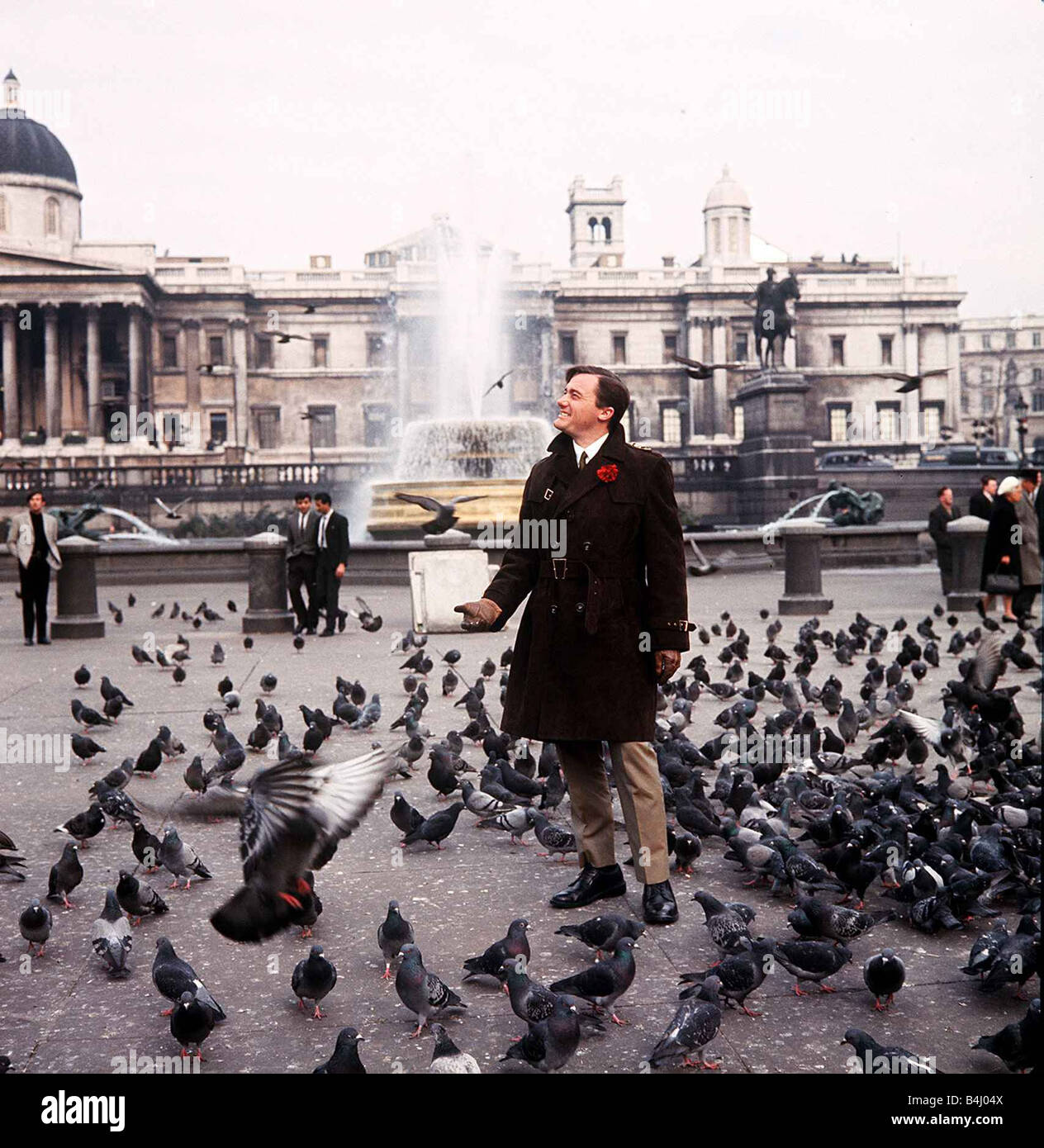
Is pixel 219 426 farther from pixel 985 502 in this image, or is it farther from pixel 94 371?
pixel 985 502

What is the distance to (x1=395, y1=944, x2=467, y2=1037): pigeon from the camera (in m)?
3.54

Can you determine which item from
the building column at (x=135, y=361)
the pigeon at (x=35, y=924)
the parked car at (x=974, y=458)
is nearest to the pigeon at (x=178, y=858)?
the pigeon at (x=35, y=924)

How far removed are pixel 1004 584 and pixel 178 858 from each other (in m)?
9.62

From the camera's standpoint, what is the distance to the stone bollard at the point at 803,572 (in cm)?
1536

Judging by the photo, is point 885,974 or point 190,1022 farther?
point 885,974

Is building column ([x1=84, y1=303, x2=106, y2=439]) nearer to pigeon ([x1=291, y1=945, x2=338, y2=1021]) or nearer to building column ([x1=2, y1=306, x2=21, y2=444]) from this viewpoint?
building column ([x1=2, y1=306, x2=21, y2=444])

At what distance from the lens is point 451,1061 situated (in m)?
3.12

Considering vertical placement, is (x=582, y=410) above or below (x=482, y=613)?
above

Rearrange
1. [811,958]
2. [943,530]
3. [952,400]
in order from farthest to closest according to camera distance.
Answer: [952,400], [943,530], [811,958]

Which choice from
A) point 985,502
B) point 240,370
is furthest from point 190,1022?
point 240,370

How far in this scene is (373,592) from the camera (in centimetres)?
1986
